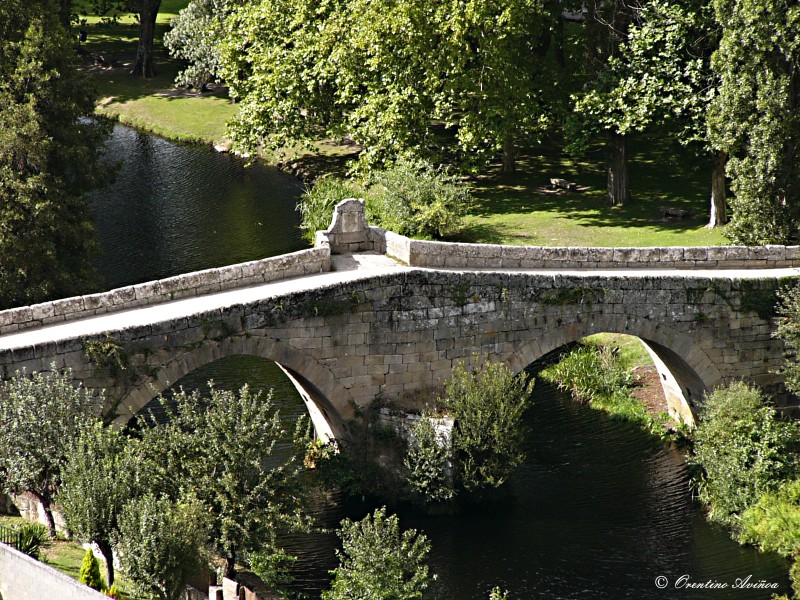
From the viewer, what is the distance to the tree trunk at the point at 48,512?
839 inches

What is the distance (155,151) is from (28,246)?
23586 millimetres

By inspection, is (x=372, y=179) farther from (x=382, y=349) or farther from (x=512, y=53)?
(x=382, y=349)

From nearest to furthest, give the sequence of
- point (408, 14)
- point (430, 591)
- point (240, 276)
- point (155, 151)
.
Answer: point (430, 591) < point (240, 276) < point (408, 14) < point (155, 151)

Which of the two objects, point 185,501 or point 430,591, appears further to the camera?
point 430,591

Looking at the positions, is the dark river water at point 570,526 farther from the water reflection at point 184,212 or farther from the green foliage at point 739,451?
the water reflection at point 184,212

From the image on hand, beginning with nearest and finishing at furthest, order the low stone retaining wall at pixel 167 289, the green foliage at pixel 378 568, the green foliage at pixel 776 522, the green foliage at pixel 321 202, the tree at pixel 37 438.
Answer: the green foliage at pixel 378 568, the tree at pixel 37 438, the low stone retaining wall at pixel 167 289, the green foliage at pixel 776 522, the green foliage at pixel 321 202

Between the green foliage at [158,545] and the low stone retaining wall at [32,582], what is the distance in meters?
1.79

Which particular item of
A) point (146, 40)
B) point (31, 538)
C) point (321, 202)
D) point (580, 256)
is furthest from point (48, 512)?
point (146, 40)

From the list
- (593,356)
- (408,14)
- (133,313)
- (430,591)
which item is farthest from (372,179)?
(430,591)

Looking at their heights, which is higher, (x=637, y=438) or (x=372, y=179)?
(x=372, y=179)

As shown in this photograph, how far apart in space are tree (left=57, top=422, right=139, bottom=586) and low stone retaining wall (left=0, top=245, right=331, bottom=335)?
4268 mm

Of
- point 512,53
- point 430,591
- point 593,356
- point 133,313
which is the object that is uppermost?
point 512,53

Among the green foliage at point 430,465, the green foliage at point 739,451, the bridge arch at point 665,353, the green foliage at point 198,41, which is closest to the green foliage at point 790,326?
the green foliage at point 739,451

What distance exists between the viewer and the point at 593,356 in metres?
33.8
